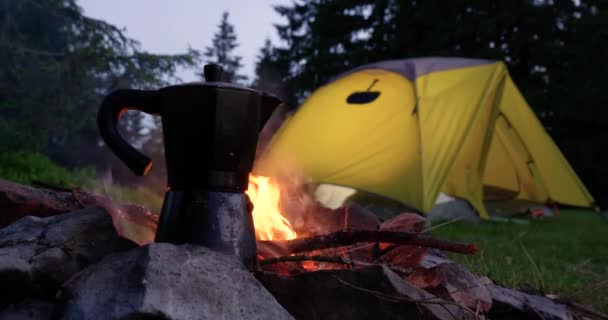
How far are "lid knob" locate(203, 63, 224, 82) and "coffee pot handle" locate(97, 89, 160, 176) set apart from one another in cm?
15

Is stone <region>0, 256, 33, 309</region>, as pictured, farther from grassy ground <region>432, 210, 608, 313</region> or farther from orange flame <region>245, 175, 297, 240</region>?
grassy ground <region>432, 210, 608, 313</region>

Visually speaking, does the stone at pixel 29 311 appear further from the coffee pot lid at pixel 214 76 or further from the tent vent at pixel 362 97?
the tent vent at pixel 362 97

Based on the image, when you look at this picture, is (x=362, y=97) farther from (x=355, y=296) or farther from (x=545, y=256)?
(x=355, y=296)

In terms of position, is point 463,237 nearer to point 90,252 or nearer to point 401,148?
point 401,148

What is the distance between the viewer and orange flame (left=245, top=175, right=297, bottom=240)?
179cm

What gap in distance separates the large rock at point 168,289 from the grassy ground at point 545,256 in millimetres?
1006

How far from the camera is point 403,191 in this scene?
16.2ft

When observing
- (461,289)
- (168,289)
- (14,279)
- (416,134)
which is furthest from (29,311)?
(416,134)

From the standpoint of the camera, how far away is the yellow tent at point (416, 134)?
201 inches

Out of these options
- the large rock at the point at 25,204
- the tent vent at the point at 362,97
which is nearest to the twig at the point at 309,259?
the large rock at the point at 25,204

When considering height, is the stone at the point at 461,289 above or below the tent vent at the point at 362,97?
below

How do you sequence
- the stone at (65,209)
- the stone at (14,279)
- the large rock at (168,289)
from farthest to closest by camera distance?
1. the stone at (65,209)
2. the stone at (14,279)
3. the large rock at (168,289)

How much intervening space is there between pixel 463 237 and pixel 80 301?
4051 mm

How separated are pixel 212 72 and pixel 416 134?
410 cm
